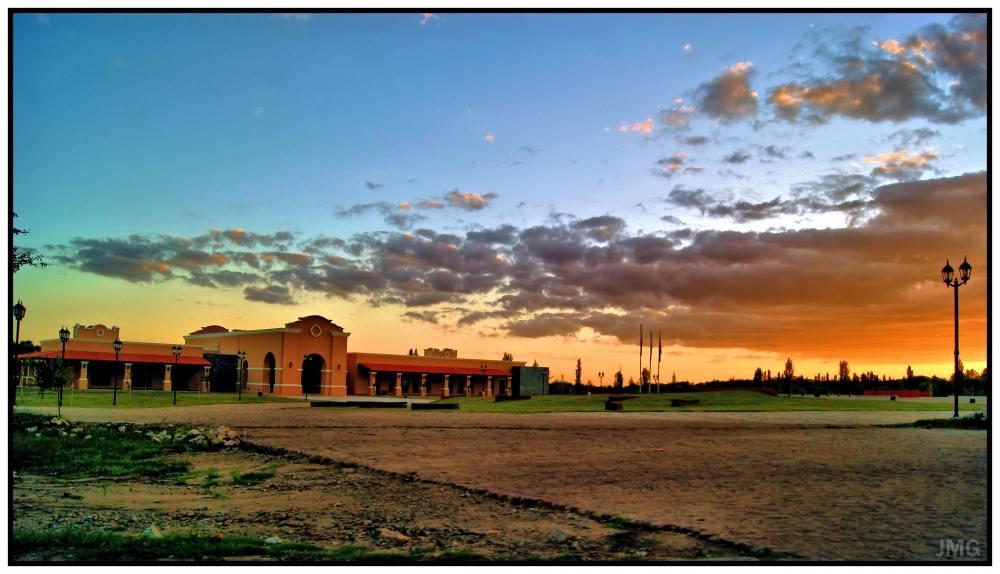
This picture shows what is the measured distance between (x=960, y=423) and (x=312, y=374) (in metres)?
57.1

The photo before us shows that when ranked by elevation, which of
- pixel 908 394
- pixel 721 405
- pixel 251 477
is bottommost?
pixel 908 394

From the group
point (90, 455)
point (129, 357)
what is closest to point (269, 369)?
point (129, 357)

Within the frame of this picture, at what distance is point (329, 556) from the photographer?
663cm

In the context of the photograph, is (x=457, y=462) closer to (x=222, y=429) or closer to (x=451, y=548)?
(x=451, y=548)

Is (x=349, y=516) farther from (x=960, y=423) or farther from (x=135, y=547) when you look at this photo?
(x=960, y=423)

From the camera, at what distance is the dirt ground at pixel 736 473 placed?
287 inches

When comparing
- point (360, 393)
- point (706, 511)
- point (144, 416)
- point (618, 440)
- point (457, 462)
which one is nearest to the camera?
point (706, 511)

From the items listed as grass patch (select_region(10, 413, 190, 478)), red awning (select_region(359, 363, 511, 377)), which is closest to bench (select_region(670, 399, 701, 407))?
grass patch (select_region(10, 413, 190, 478))

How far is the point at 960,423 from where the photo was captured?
2097 centimetres

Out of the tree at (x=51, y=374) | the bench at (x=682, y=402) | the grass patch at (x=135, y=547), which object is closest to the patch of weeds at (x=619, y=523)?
the grass patch at (x=135, y=547)

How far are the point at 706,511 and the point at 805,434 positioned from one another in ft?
40.4

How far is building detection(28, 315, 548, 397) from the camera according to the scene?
56438mm

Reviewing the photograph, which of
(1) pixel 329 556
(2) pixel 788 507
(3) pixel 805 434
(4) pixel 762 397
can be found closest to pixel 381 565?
(1) pixel 329 556

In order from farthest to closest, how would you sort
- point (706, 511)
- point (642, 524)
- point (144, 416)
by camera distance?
point (144, 416) → point (706, 511) → point (642, 524)
